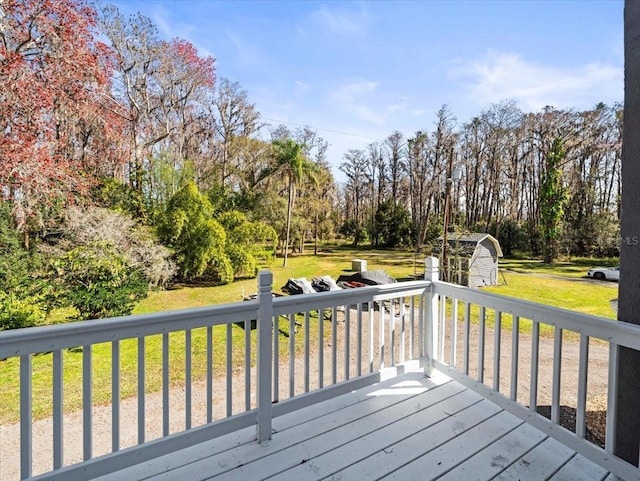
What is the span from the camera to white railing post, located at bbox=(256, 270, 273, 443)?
1934 millimetres

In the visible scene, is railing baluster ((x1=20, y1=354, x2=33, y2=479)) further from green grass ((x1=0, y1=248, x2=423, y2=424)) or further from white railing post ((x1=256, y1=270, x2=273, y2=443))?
green grass ((x1=0, y1=248, x2=423, y2=424))

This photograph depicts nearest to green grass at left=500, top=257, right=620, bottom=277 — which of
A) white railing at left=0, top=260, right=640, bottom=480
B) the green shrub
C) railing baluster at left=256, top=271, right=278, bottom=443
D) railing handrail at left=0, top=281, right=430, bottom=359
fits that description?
white railing at left=0, top=260, right=640, bottom=480

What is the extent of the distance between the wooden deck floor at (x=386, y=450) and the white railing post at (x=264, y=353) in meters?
0.11

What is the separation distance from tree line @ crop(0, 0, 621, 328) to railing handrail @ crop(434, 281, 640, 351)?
6092mm

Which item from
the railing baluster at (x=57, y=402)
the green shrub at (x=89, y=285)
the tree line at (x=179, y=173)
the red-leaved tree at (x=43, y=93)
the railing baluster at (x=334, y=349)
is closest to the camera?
the railing baluster at (x=57, y=402)

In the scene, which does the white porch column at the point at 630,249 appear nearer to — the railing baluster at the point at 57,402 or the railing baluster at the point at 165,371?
the railing baluster at the point at 165,371

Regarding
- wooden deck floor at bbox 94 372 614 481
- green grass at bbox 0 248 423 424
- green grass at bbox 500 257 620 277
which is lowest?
green grass at bbox 0 248 423 424

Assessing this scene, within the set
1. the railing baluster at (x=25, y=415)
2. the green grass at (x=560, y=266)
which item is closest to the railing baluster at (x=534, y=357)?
the railing baluster at (x=25, y=415)

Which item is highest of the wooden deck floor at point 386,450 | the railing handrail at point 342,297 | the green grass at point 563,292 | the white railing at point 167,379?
the railing handrail at point 342,297

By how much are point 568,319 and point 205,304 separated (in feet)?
27.4

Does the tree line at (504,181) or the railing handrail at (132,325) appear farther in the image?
the tree line at (504,181)

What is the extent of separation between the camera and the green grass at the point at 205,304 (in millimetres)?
4238

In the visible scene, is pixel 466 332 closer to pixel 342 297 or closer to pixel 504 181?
pixel 342 297

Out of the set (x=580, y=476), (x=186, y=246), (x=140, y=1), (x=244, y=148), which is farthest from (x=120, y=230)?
(x=244, y=148)
